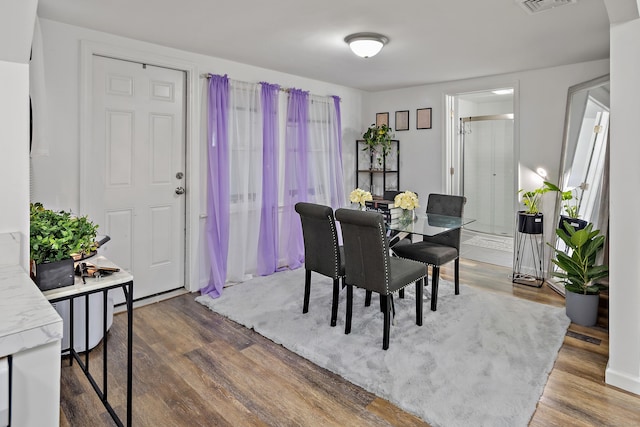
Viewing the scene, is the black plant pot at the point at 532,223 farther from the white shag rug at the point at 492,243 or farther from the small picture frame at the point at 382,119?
the small picture frame at the point at 382,119

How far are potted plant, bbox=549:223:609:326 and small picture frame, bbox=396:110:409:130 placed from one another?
2732 mm

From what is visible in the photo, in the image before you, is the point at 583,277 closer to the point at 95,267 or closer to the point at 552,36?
the point at 552,36

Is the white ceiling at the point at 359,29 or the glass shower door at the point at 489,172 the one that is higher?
the white ceiling at the point at 359,29

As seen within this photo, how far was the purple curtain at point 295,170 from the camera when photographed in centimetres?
461

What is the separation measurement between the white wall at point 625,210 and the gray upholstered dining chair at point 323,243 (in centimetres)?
170

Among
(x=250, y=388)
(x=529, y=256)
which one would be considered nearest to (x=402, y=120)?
(x=529, y=256)

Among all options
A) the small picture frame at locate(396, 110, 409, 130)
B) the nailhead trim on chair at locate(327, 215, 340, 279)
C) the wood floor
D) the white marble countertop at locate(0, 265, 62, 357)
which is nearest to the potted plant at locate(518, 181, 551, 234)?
the wood floor

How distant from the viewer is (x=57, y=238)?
64.3 inches

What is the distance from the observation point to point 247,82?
13.7 feet

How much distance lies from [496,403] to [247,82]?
11.7ft

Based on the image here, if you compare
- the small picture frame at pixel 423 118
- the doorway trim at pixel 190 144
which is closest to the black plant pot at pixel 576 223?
the small picture frame at pixel 423 118

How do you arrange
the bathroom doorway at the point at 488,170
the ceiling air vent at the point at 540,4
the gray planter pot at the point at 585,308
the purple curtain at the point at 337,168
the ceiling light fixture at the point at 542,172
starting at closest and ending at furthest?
the ceiling air vent at the point at 540,4, the gray planter pot at the point at 585,308, the ceiling light fixture at the point at 542,172, the purple curtain at the point at 337,168, the bathroom doorway at the point at 488,170

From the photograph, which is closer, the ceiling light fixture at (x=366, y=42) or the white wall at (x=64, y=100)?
the white wall at (x=64, y=100)

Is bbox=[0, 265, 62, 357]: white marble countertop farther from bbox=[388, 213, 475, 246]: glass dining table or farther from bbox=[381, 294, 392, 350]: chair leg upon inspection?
bbox=[388, 213, 475, 246]: glass dining table
